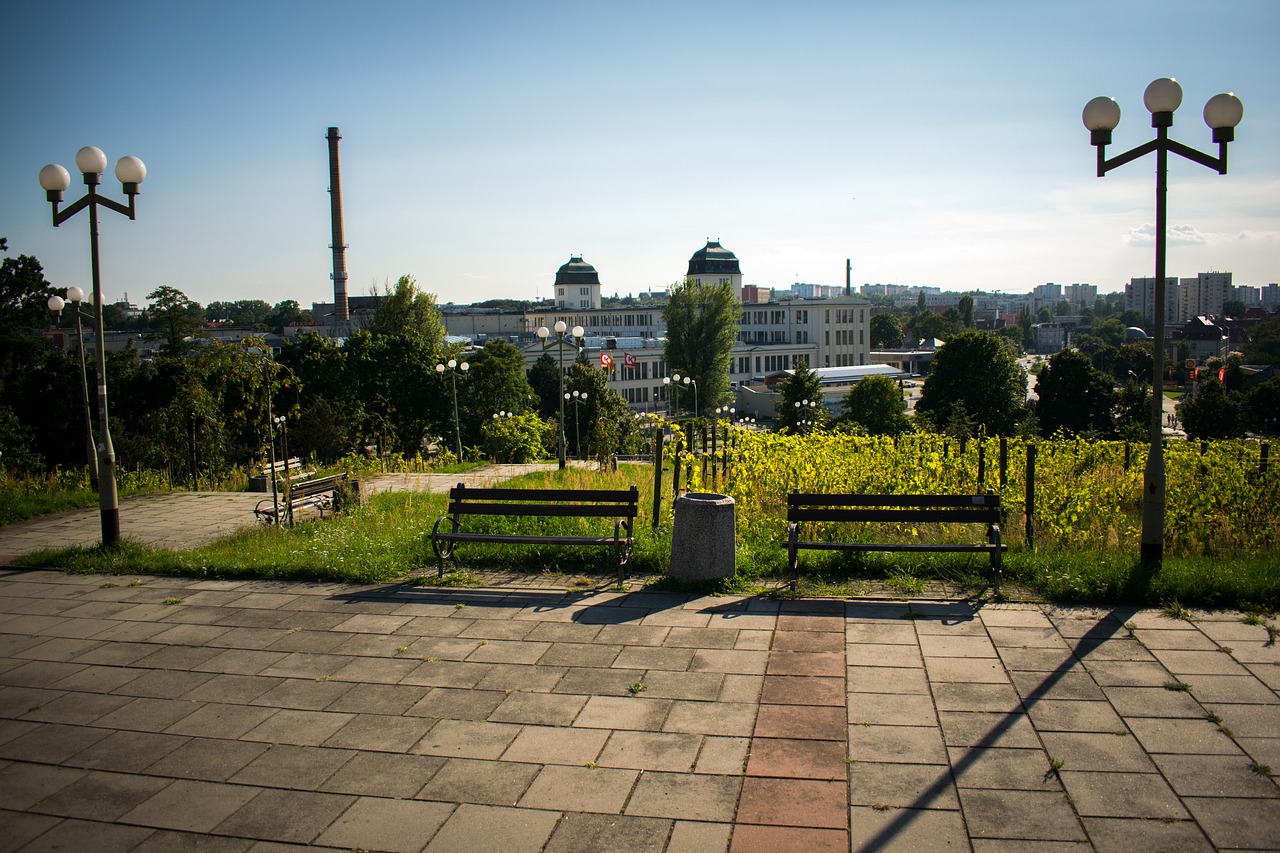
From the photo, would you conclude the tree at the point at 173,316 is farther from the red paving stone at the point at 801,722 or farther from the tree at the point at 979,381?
the red paving stone at the point at 801,722

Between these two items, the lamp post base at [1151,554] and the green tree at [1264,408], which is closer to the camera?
the lamp post base at [1151,554]

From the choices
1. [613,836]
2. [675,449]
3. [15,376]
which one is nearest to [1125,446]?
[675,449]

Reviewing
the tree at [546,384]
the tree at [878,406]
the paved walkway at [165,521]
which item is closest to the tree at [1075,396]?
the tree at [878,406]

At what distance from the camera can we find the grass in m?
7.24

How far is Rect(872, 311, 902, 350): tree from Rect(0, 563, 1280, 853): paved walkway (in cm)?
14947

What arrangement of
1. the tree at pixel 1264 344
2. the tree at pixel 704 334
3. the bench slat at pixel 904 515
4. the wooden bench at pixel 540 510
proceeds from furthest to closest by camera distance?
the tree at pixel 1264 344 < the tree at pixel 704 334 < the wooden bench at pixel 540 510 < the bench slat at pixel 904 515

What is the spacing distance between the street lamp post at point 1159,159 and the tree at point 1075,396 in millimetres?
43340

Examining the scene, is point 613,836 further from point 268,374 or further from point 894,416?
point 894,416

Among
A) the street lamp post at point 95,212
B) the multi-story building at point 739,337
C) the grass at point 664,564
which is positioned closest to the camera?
the grass at point 664,564

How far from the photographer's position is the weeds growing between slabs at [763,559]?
734 cm

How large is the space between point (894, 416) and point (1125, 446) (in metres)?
39.3

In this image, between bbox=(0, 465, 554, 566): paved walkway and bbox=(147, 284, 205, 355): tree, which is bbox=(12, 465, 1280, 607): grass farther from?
bbox=(147, 284, 205, 355): tree

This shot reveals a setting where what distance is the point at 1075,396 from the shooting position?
48.6m

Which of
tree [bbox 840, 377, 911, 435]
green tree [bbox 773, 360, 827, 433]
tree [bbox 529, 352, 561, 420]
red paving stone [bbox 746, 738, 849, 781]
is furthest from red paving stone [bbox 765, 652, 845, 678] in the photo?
tree [bbox 529, 352, 561, 420]
